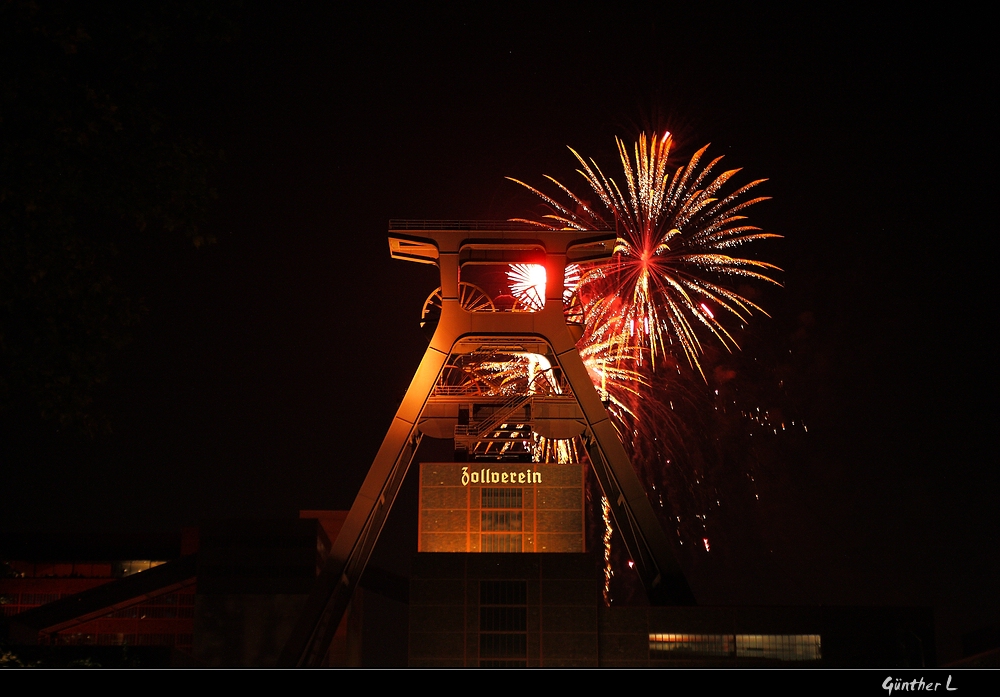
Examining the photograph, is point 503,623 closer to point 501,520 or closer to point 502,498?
point 501,520

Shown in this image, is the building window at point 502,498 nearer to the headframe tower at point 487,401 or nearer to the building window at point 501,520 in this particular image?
the building window at point 501,520

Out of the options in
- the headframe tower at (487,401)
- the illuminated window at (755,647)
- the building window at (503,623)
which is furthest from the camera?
the headframe tower at (487,401)

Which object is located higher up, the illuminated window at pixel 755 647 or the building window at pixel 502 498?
the building window at pixel 502 498

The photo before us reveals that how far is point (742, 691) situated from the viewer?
15164 millimetres

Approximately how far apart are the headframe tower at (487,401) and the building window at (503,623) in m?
6.50

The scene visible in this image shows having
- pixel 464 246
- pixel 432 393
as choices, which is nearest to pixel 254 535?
pixel 432 393

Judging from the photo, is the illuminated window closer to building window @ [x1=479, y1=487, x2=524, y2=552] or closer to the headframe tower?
the headframe tower

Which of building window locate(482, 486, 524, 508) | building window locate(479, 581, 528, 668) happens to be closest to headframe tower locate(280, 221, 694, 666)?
building window locate(482, 486, 524, 508)

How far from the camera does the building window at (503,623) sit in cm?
3762

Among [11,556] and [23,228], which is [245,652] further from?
[23,228]

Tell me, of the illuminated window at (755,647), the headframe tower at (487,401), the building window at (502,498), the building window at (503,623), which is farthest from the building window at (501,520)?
the illuminated window at (755,647)

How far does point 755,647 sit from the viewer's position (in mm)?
36875

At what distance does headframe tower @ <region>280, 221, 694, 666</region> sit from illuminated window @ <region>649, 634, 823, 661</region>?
338 cm

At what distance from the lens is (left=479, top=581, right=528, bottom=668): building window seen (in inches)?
1481
